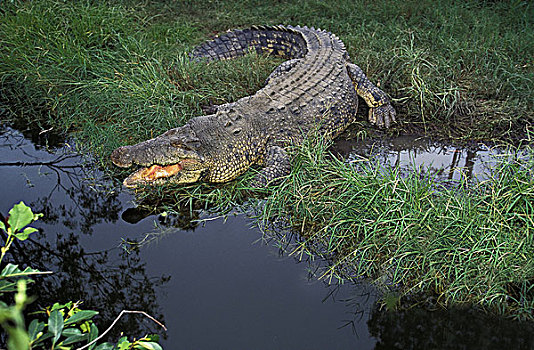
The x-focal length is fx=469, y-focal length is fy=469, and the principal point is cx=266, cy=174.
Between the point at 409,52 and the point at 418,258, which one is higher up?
the point at 409,52

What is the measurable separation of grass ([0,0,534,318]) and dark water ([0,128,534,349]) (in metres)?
0.24

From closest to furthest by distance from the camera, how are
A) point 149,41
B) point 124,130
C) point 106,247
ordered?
1. point 106,247
2. point 124,130
3. point 149,41

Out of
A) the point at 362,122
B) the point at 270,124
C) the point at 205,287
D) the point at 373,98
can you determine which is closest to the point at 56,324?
the point at 205,287

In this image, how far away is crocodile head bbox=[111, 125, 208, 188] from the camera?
3887 millimetres

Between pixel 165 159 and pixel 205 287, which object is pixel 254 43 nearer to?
pixel 165 159

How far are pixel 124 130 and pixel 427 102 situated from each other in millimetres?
3296

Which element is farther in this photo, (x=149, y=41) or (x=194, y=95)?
(x=149, y=41)

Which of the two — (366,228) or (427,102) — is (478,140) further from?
(366,228)

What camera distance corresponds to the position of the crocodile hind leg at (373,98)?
520cm

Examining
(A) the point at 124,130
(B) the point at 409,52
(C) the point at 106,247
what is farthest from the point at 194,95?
(B) the point at 409,52

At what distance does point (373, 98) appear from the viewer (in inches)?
210

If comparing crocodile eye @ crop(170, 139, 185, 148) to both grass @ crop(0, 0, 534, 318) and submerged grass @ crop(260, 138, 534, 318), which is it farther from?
submerged grass @ crop(260, 138, 534, 318)

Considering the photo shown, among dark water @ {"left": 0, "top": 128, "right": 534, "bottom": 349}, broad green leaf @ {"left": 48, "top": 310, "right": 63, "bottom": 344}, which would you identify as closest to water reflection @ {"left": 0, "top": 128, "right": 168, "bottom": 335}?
dark water @ {"left": 0, "top": 128, "right": 534, "bottom": 349}

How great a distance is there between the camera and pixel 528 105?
17.3 feet
